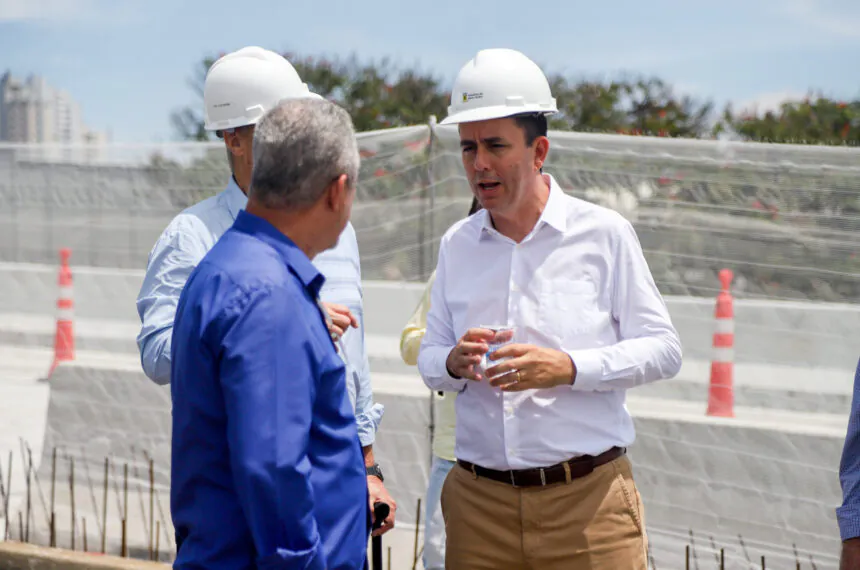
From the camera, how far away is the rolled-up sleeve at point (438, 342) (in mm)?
3117

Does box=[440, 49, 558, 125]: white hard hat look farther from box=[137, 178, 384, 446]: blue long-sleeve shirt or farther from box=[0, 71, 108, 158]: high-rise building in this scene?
box=[0, 71, 108, 158]: high-rise building

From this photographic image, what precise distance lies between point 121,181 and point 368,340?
188 cm

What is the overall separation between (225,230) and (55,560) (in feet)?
9.98

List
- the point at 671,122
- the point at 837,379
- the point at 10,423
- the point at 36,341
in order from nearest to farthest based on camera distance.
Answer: the point at 837,379
the point at 10,423
the point at 36,341
the point at 671,122

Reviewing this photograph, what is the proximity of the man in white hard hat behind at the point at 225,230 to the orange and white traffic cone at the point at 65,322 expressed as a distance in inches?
223

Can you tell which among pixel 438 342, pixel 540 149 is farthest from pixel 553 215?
pixel 438 342

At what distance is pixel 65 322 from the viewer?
898 centimetres

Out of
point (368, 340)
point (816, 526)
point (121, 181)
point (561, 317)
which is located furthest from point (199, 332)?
point (121, 181)

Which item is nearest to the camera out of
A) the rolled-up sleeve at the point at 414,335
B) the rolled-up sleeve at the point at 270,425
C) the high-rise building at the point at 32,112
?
the rolled-up sleeve at the point at 270,425

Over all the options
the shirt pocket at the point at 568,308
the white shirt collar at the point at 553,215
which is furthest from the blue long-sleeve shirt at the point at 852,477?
the white shirt collar at the point at 553,215

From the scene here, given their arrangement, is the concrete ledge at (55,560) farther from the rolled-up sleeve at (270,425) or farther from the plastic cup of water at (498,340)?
the rolled-up sleeve at (270,425)

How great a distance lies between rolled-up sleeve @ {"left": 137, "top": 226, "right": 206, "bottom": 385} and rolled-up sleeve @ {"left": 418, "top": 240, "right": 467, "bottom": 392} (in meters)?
0.69

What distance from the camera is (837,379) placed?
532 cm

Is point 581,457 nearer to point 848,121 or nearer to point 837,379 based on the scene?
point 837,379
